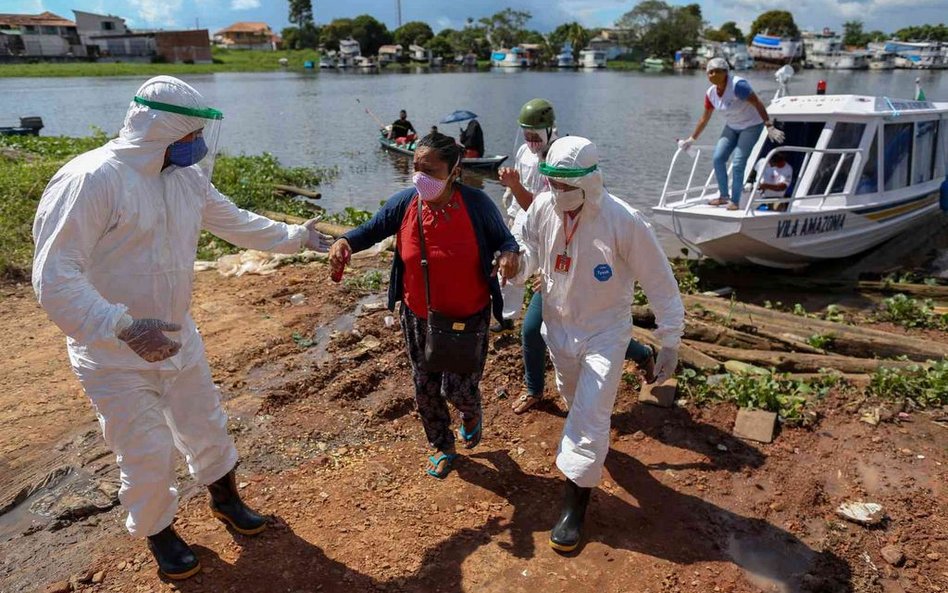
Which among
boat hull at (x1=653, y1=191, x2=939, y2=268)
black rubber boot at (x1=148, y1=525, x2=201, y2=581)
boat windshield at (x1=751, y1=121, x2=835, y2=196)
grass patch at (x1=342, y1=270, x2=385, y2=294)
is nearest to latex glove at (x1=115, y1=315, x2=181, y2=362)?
black rubber boot at (x1=148, y1=525, x2=201, y2=581)

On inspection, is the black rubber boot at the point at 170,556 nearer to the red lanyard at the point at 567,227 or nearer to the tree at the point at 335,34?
the red lanyard at the point at 567,227

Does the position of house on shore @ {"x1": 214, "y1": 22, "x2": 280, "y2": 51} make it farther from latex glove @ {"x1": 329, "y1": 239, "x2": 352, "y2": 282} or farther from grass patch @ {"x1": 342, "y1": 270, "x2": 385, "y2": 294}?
latex glove @ {"x1": 329, "y1": 239, "x2": 352, "y2": 282}

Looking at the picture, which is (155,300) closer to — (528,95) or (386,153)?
(386,153)

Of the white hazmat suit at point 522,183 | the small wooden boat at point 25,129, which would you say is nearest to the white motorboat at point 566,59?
the small wooden boat at point 25,129

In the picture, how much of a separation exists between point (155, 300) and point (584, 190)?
2.04m

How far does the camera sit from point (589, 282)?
3.24m

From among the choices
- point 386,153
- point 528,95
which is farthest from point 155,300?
point 528,95

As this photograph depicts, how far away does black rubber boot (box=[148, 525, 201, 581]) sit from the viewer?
9.87 feet

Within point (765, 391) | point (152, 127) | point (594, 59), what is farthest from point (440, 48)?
point (152, 127)

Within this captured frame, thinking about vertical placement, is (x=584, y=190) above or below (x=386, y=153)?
above

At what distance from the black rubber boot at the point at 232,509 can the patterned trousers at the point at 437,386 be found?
1.07 metres

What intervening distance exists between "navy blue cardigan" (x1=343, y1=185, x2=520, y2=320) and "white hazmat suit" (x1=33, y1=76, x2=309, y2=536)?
857 millimetres

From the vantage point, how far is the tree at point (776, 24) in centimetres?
9125

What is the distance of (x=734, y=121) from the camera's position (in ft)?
26.3
